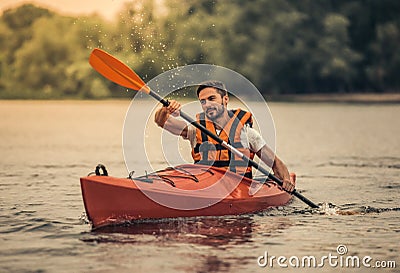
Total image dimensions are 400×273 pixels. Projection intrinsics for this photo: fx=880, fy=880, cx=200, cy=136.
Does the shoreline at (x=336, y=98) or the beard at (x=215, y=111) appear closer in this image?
the beard at (x=215, y=111)

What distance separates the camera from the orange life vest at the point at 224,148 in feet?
28.7

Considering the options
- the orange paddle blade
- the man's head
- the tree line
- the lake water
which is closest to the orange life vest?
the man's head

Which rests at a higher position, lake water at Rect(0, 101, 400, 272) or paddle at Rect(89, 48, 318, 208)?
paddle at Rect(89, 48, 318, 208)

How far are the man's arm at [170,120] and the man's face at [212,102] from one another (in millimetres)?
283

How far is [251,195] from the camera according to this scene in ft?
29.1

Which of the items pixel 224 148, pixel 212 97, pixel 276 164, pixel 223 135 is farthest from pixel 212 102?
pixel 276 164

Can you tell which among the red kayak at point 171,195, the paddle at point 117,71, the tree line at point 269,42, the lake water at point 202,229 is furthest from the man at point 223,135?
the tree line at point 269,42

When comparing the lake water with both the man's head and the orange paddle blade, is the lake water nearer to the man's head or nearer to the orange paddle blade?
the man's head

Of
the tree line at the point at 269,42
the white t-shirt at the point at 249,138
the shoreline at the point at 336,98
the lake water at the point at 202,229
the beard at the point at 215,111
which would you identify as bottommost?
the lake water at the point at 202,229

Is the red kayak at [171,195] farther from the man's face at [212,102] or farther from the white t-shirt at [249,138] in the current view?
the man's face at [212,102]

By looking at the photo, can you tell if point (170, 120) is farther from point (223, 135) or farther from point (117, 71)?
point (117, 71)

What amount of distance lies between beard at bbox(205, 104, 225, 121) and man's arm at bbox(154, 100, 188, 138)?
0.87ft

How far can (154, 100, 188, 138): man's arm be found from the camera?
8070 mm

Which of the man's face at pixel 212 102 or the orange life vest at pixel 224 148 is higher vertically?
the man's face at pixel 212 102
